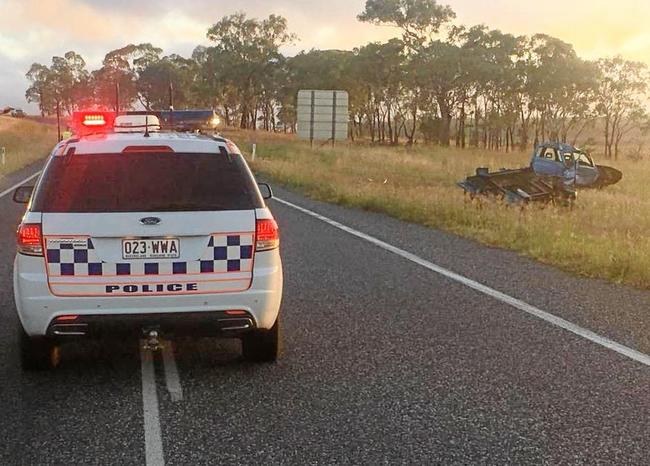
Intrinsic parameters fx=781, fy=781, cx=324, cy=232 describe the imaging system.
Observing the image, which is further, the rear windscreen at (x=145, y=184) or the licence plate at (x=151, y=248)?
the rear windscreen at (x=145, y=184)

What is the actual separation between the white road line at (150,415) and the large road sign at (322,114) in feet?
127

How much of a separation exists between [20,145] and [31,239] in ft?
172

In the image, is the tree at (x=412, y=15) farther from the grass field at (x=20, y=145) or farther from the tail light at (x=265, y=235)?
the tail light at (x=265, y=235)

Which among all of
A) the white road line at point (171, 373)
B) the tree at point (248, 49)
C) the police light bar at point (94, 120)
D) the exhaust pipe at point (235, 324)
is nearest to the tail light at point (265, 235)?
the exhaust pipe at point (235, 324)

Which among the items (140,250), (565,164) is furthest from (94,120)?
(565,164)

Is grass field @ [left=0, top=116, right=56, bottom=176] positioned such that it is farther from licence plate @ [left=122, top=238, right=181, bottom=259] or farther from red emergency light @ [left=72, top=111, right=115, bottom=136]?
licence plate @ [left=122, top=238, right=181, bottom=259]

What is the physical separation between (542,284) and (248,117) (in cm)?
8372

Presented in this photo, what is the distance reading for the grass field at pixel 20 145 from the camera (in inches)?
1312

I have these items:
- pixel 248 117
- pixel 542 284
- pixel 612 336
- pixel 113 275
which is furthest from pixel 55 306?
pixel 248 117

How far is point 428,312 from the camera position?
276 inches

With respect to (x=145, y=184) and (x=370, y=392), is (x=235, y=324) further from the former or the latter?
(x=145, y=184)

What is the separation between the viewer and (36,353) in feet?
16.8

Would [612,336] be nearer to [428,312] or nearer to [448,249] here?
[428,312]

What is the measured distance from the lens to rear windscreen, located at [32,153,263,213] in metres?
4.84
